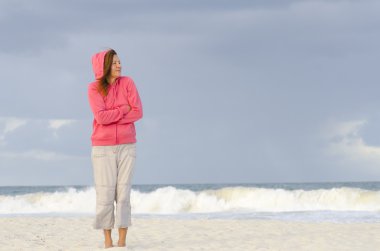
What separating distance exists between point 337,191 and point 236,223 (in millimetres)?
16795

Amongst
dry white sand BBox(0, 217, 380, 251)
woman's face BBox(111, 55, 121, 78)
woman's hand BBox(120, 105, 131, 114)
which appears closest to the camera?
woman's hand BBox(120, 105, 131, 114)

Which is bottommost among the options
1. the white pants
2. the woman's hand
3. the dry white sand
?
the dry white sand

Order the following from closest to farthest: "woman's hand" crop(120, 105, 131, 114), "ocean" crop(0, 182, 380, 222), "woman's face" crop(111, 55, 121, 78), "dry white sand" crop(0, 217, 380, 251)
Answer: "woman's hand" crop(120, 105, 131, 114) < "woman's face" crop(111, 55, 121, 78) < "dry white sand" crop(0, 217, 380, 251) < "ocean" crop(0, 182, 380, 222)

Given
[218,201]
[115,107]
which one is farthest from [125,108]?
[218,201]

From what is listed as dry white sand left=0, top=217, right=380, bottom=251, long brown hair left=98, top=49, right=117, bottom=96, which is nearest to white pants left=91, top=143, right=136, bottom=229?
long brown hair left=98, top=49, right=117, bottom=96

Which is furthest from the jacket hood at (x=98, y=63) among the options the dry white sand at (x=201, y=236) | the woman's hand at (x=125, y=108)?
the dry white sand at (x=201, y=236)

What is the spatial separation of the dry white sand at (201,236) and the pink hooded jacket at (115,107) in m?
1.81

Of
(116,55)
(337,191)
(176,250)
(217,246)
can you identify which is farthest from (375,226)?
(337,191)

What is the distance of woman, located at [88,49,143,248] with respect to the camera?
7035mm

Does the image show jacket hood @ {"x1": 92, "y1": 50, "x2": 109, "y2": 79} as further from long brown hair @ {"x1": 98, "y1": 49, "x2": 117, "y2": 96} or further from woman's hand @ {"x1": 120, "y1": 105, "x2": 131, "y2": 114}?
woman's hand @ {"x1": 120, "y1": 105, "x2": 131, "y2": 114}

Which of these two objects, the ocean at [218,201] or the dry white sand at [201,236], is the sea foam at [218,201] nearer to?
the ocean at [218,201]

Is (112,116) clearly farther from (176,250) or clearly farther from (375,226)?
(375,226)

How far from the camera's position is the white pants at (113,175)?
7.05 metres

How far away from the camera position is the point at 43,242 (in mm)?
9375
